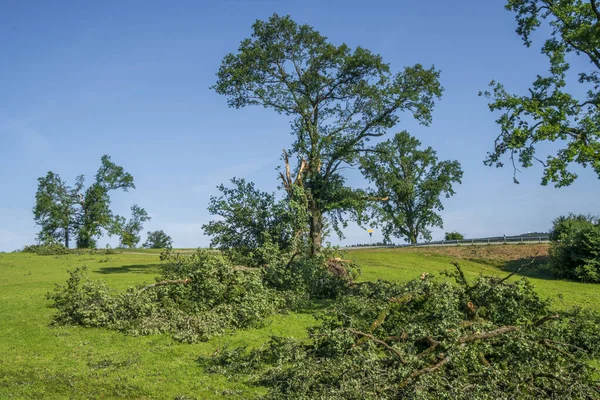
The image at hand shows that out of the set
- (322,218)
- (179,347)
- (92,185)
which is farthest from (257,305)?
(92,185)

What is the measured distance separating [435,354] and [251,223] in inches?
548

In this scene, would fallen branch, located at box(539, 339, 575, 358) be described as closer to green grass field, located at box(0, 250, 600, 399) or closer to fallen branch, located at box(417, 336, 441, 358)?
fallen branch, located at box(417, 336, 441, 358)

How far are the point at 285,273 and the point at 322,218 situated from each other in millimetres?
10895

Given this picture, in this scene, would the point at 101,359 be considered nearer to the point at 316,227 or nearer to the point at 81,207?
the point at 316,227

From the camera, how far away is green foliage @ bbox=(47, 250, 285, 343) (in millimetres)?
12828

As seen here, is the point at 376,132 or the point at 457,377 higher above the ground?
the point at 376,132

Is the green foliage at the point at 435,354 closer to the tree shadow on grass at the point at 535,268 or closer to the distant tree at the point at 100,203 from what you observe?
the tree shadow on grass at the point at 535,268

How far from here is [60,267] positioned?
31.8m

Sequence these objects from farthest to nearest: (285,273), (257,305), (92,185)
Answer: (92,185), (285,273), (257,305)

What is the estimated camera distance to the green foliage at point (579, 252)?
26.2 m

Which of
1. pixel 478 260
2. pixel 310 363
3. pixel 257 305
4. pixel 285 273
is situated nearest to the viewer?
pixel 310 363

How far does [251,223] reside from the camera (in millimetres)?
21078

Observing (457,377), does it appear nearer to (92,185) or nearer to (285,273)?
(285,273)

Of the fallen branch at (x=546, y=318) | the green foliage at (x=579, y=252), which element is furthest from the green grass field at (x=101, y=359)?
the green foliage at (x=579, y=252)
